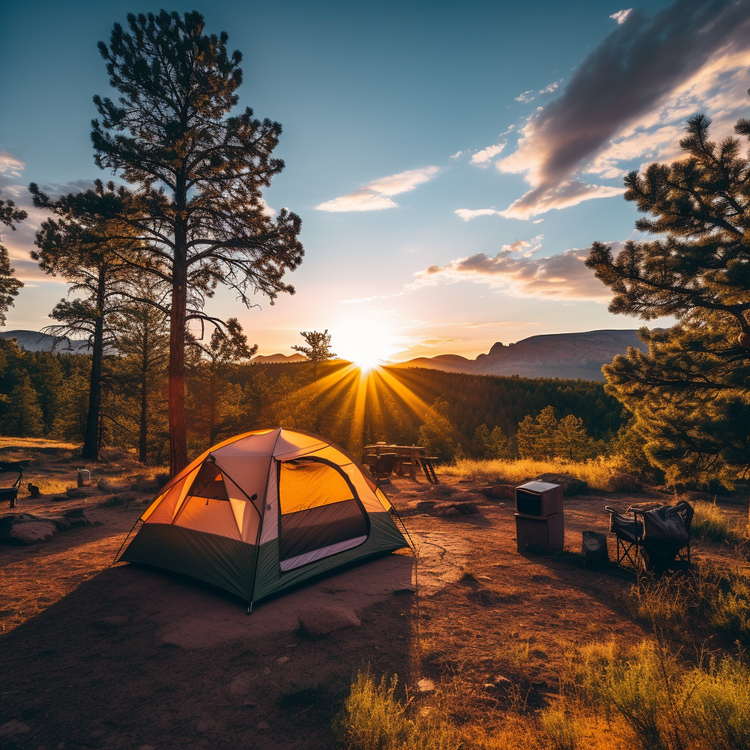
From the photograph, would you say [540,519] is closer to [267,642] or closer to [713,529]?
[713,529]

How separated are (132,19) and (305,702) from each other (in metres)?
14.2

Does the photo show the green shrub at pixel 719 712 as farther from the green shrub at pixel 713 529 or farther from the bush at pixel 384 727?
the green shrub at pixel 713 529

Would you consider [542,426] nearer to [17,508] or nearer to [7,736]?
[17,508]

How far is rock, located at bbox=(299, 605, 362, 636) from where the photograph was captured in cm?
458

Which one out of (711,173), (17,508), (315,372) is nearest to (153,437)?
(315,372)

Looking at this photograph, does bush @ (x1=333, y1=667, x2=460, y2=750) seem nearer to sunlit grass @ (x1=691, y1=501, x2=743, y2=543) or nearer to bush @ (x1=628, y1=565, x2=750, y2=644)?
bush @ (x1=628, y1=565, x2=750, y2=644)

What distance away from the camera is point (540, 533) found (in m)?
7.14

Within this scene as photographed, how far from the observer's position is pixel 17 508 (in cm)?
1098

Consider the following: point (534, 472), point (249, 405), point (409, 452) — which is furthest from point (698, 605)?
point (249, 405)

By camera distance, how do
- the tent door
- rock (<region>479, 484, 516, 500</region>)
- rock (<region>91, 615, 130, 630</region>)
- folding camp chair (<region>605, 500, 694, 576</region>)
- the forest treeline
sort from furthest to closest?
1. the forest treeline
2. rock (<region>479, 484, 516, 500</region>)
3. the tent door
4. folding camp chair (<region>605, 500, 694, 576</region>)
5. rock (<region>91, 615, 130, 630</region>)

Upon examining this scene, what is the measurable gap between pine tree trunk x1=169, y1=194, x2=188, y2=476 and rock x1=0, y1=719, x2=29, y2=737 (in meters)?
8.15

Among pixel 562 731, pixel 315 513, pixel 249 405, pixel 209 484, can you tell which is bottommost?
pixel 562 731

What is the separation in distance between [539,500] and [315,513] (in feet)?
12.7

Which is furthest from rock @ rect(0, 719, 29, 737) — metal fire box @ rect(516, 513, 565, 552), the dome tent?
metal fire box @ rect(516, 513, 565, 552)
